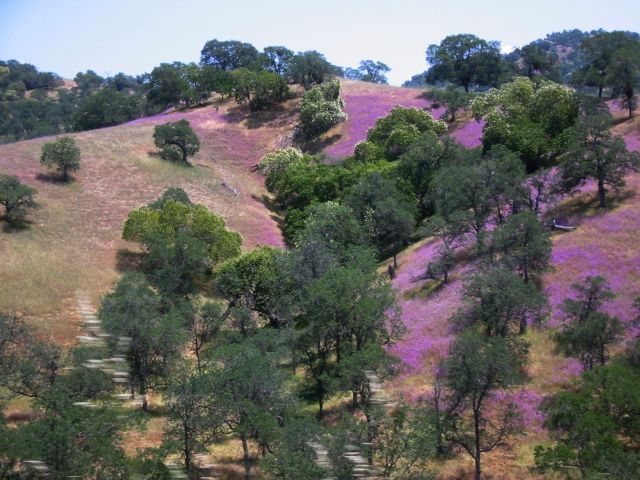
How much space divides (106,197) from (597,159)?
50302 mm

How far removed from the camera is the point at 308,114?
89.6m

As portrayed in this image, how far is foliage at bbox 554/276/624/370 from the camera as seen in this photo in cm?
2803

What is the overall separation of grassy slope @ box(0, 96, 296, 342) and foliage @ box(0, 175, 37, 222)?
1589 millimetres

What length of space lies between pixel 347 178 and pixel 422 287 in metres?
26.0

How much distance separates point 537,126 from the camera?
56031 mm

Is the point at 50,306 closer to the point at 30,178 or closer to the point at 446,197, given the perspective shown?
the point at 30,178

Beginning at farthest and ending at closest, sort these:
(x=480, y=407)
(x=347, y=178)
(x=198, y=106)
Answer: (x=198, y=106), (x=347, y=178), (x=480, y=407)

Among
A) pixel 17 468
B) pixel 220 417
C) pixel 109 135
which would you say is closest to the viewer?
pixel 17 468

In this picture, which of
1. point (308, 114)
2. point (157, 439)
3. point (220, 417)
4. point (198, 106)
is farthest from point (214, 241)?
point (198, 106)

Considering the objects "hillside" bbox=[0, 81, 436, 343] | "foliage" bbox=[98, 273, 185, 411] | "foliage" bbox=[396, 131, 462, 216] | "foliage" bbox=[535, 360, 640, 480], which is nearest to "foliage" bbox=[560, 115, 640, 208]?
"foliage" bbox=[396, 131, 462, 216]

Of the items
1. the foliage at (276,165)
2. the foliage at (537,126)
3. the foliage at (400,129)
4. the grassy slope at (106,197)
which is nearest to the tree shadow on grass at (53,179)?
the grassy slope at (106,197)

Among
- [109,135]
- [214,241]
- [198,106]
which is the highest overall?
[198,106]

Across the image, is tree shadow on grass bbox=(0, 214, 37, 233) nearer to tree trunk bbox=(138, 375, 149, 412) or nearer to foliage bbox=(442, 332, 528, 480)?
tree trunk bbox=(138, 375, 149, 412)

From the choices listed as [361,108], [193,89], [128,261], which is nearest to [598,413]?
[128,261]
